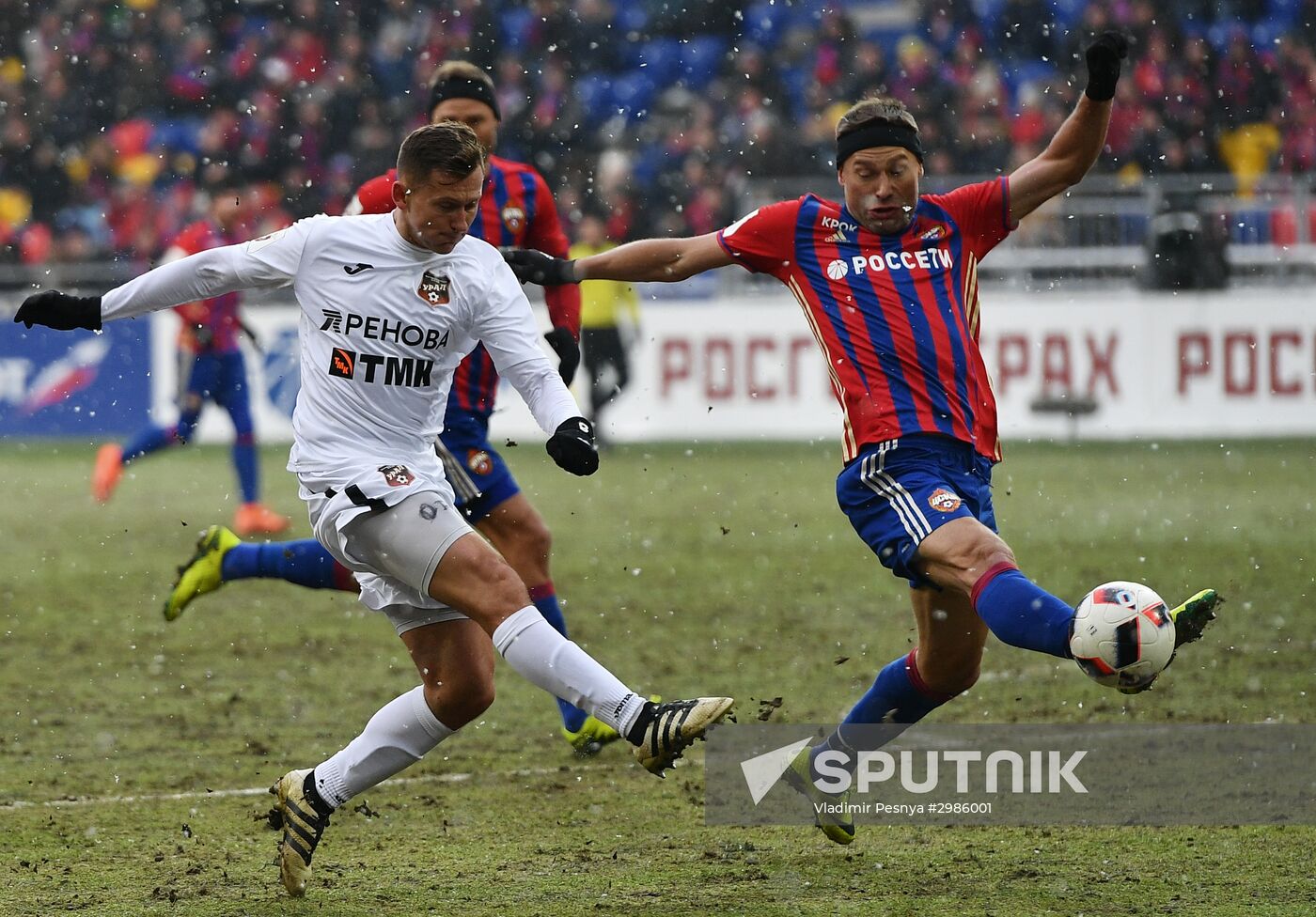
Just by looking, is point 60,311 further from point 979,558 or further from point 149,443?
point 149,443

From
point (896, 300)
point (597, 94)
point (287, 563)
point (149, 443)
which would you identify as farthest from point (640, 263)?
point (597, 94)

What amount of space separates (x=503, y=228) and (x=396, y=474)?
2086 millimetres

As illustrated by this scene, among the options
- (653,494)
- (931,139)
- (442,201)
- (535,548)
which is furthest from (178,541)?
(931,139)

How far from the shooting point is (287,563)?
6.50m

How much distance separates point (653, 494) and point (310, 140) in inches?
302

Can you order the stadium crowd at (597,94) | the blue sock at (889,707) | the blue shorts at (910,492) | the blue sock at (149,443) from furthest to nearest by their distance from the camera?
the stadium crowd at (597,94) < the blue sock at (149,443) < the blue sock at (889,707) < the blue shorts at (910,492)

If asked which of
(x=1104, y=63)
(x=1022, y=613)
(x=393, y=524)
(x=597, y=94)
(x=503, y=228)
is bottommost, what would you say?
(x=1022, y=613)

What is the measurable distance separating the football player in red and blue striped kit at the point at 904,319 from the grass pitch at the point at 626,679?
0.60m

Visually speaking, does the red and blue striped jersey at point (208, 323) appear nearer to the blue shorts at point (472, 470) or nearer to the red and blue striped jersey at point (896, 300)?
the blue shorts at point (472, 470)

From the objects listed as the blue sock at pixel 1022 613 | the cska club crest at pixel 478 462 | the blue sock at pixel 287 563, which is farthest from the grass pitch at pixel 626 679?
the cska club crest at pixel 478 462

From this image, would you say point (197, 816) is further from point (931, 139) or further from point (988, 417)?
point (931, 139)

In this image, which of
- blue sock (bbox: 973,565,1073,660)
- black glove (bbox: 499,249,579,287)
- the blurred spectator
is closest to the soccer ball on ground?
blue sock (bbox: 973,565,1073,660)

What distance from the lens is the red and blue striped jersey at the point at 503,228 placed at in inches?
245

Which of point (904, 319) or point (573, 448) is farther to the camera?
point (904, 319)
